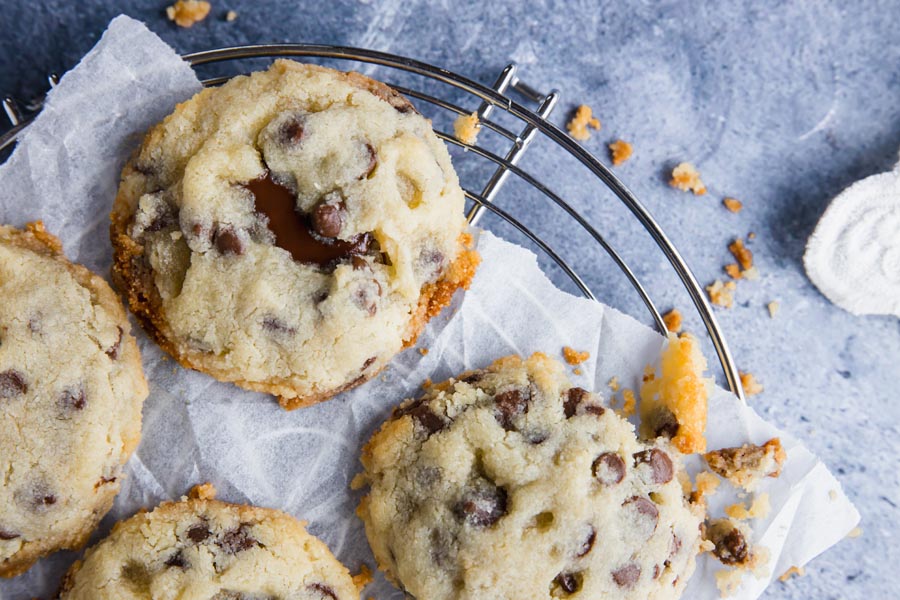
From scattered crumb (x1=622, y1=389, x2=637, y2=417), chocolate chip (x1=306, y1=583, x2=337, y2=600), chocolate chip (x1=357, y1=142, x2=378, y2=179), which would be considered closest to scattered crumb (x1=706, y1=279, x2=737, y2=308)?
scattered crumb (x1=622, y1=389, x2=637, y2=417)

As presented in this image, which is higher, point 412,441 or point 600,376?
point 600,376

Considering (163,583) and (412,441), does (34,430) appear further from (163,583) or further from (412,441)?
(412,441)

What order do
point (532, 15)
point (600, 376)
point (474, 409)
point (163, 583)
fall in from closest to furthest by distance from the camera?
point (163, 583) → point (474, 409) → point (600, 376) → point (532, 15)

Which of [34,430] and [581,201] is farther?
[581,201]

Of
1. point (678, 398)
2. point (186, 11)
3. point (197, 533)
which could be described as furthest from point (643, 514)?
point (186, 11)

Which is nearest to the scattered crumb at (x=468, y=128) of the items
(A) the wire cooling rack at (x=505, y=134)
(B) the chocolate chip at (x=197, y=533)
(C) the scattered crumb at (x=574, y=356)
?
(A) the wire cooling rack at (x=505, y=134)

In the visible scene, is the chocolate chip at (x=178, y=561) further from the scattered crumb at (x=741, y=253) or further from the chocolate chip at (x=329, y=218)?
the scattered crumb at (x=741, y=253)

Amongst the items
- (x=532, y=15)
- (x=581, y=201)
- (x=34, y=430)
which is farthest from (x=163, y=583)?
(x=532, y=15)

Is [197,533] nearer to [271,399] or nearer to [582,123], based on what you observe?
[271,399]
